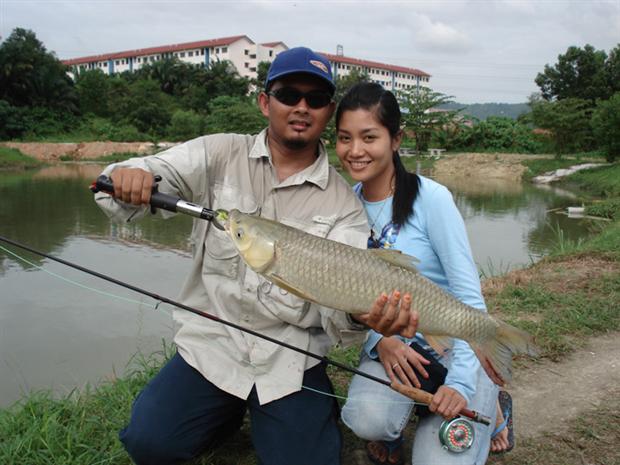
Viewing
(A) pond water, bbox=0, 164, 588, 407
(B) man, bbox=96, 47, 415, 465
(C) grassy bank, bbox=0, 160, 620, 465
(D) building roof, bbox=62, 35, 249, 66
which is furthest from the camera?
(D) building roof, bbox=62, 35, 249, 66

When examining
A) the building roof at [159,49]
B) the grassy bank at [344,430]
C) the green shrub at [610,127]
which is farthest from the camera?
the building roof at [159,49]

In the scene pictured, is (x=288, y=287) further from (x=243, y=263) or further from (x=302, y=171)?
(x=302, y=171)

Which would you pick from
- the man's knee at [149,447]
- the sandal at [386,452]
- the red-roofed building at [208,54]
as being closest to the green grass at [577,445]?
the sandal at [386,452]

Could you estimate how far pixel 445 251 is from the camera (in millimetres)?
2742

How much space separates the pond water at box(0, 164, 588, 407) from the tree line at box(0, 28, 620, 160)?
22.6 m

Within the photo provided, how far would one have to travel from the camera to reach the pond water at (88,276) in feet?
16.9

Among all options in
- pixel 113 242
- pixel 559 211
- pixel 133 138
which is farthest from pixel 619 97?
pixel 133 138

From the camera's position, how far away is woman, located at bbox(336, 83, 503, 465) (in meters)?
2.60

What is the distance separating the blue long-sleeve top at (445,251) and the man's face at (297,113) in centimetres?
58

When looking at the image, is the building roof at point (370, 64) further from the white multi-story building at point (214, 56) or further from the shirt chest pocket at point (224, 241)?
the shirt chest pocket at point (224, 241)

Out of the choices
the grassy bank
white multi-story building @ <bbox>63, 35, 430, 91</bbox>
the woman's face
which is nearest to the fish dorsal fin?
the woman's face

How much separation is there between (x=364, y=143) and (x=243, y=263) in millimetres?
867

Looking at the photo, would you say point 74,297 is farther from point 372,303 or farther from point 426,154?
point 426,154

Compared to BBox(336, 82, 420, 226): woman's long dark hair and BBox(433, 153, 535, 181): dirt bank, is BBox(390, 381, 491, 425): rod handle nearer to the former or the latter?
BBox(336, 82, 420, 226): woman's long dark hair
